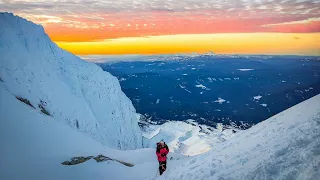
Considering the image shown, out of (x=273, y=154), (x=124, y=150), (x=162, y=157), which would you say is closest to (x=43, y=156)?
(x=162, y=157)

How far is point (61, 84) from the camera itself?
41.3 metres

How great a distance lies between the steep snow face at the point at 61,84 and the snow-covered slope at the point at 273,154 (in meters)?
18.8

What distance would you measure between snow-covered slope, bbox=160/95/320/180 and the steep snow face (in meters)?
18.8

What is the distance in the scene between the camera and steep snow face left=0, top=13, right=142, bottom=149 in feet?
100

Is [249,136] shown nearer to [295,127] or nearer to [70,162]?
[295,127]

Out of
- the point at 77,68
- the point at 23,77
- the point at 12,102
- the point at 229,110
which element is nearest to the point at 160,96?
the point at 229,110

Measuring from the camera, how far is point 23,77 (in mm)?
30078

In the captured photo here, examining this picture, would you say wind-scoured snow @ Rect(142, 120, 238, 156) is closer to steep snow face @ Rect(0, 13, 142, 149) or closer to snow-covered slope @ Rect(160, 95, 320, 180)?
steep snow face @ Rect(0, 13, 142, 149)

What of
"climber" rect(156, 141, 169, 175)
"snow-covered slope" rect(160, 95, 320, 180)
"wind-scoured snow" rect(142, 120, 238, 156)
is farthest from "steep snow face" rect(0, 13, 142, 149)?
"snow-covered slope" rect(160, 95, 320, 180)

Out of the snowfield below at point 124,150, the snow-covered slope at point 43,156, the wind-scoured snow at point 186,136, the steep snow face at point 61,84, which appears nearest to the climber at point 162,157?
the snowfield below at point 124,150

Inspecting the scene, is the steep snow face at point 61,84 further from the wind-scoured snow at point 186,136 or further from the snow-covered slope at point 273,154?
the snow-covered slope at point 273,154

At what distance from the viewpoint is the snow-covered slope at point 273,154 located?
4543mm

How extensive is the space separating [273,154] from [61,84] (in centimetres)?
3981

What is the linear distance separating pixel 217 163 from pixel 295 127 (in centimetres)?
167
